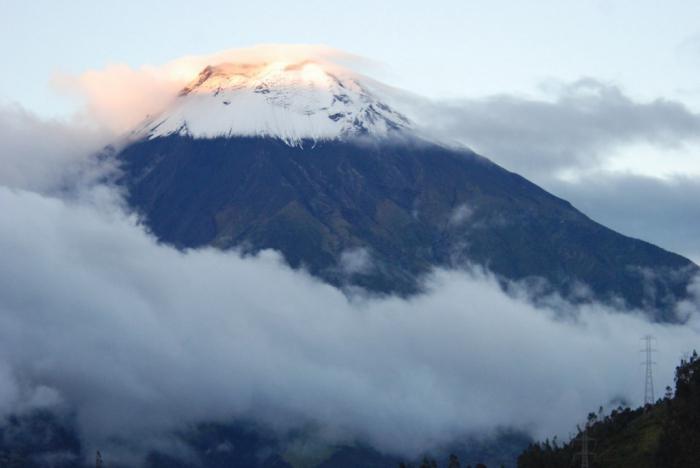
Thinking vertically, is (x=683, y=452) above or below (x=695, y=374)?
below

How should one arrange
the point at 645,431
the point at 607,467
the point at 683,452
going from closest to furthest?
the point at 683,452 → the point at 607,467 → the point at 645,431

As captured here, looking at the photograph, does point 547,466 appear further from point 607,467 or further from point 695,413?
point 695,413

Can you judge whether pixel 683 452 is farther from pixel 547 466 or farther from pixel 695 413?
pixel 547 466

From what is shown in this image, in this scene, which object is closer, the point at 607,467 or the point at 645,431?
the point at 607,467

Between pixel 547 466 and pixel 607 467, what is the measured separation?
10.3 meters

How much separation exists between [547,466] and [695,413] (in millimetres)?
22117

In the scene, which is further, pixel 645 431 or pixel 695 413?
pixel 645 431

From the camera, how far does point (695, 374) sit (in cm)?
19150

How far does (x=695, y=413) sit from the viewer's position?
592 ft

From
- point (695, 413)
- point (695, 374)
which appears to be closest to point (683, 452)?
point (695, 413)

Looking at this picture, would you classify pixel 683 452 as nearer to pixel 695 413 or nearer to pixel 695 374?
pixel 695 413

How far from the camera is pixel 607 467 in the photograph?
611 feet

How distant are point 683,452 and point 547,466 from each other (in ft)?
83.8

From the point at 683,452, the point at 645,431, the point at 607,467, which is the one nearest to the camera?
the point at 683,452
